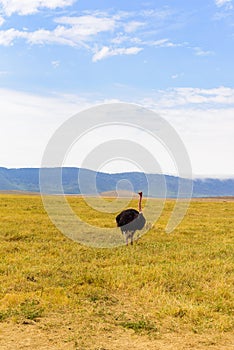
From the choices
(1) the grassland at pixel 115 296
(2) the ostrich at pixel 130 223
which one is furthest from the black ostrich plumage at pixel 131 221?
(1) the grassland at pixel 115 296

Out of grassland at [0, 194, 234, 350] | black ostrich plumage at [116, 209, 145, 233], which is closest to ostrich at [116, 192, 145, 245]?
black ostrich plumage at [116, 209, 145, 233]

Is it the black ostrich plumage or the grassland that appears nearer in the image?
the grassland

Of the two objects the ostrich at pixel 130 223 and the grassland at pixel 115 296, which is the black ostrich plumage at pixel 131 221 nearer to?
the ostrich at pixel 130 223

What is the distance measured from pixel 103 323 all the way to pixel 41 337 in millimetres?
1548

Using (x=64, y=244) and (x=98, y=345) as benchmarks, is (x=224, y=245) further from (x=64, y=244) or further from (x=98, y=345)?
(x=98, y=345)

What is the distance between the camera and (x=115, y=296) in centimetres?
1205

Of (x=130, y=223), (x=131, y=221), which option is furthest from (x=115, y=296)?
(x=131, y=221)

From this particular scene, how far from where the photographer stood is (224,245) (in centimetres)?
2081

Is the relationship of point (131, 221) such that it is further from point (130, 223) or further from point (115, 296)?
point (115, 296)

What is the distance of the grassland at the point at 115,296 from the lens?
29.5 ft

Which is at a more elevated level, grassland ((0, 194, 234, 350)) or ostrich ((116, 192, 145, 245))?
ostrich ((116, 192, 145, 245))

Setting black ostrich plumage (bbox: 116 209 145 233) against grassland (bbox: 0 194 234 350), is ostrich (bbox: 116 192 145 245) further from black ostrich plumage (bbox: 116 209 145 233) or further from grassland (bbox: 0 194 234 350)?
grassland (bbox: 0 194 234 350)

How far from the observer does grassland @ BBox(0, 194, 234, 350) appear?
8.98 metres

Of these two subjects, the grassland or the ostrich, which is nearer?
the grassland
